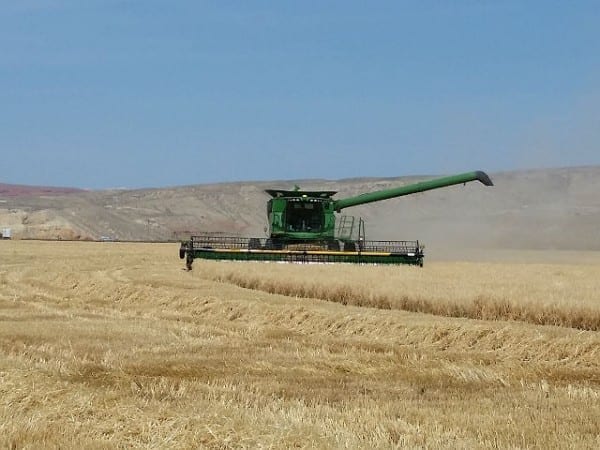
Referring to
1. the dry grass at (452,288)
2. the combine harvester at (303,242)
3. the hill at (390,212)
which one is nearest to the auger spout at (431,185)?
the combine harvester at (303,242)

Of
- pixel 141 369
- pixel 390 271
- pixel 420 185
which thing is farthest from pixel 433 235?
pixel 141 369

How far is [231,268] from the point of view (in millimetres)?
24250

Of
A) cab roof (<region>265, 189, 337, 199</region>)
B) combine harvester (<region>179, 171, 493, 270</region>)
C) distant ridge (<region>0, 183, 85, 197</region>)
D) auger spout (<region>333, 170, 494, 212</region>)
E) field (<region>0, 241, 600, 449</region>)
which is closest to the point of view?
field (<region>0, 241, 600, 449</region>)

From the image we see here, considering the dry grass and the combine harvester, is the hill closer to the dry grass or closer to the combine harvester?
the combine harvester

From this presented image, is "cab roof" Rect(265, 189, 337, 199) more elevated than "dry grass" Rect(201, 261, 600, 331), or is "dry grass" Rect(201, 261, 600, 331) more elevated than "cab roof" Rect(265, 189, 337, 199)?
"cab roof" Rect(265, 189, 337, 199)

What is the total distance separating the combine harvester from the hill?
2164cm

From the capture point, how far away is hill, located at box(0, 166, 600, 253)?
67125 mm

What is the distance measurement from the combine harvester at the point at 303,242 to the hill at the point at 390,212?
21.6 meters

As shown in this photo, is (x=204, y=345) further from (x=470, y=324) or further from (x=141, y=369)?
(x=470, y=324)

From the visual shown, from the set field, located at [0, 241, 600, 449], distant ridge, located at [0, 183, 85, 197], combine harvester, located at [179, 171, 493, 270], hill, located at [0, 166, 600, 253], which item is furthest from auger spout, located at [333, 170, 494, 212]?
distant ridge, located at [0, 183, 85, 197]

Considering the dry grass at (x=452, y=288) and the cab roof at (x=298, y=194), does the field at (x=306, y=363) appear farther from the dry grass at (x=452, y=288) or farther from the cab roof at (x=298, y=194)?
the cab roof at (x=298, y=194)

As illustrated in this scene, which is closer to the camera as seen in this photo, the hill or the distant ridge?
the hill

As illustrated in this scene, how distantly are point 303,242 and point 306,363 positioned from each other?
2010 cm

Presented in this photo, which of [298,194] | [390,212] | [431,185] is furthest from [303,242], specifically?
[390,212]
